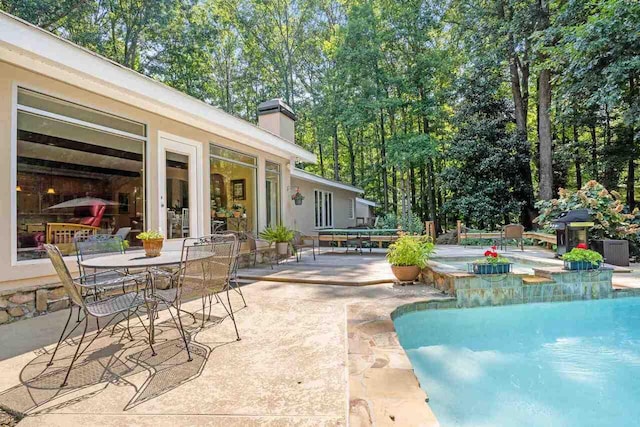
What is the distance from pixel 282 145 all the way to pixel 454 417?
6.36 m

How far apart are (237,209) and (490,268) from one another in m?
5.05

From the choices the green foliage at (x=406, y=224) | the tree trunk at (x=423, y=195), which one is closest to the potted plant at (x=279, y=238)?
the green foliage at (x=406, y=224)

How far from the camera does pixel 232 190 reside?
7.27 meters

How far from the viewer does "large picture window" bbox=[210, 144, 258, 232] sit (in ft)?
21.8

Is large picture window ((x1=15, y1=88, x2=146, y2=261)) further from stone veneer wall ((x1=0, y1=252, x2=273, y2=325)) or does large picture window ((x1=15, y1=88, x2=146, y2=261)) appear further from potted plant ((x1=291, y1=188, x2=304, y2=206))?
potted plant ((x1=291, y1=188, x2=304, y2=206))

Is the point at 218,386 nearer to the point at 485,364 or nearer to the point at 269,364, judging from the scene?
the point at 269,364

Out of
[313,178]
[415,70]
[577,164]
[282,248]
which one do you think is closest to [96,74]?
[282,248]

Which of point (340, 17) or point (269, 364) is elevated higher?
point (340, 17)

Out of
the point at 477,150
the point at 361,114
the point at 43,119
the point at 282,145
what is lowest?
the point at 43,119

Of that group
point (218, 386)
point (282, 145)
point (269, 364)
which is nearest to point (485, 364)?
point (269, 364)

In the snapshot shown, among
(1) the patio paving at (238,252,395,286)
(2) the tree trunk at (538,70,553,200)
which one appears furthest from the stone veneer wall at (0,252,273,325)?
(2) the tree trunk at (538,70,553,200)

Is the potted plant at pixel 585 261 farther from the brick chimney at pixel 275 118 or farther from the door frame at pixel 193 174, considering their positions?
the brick chimney at pixel 275 118

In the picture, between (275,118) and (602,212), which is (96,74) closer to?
(275,118)

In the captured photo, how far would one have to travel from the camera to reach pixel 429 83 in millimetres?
15727
